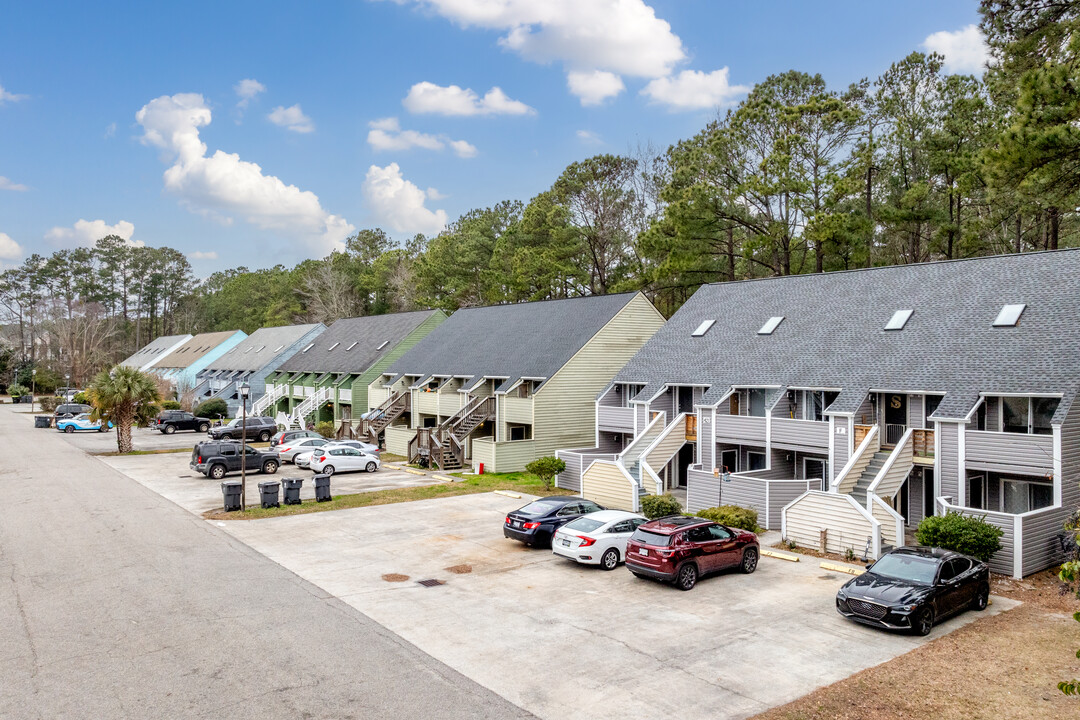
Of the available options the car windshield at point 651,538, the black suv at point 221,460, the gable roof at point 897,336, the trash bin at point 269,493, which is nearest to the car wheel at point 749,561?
the car windshield at point 651,538

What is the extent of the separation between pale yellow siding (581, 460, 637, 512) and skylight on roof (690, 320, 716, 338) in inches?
319

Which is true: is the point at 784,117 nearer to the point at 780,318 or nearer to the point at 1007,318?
the point at 780,318

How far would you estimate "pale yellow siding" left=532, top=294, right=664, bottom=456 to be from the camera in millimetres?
36594

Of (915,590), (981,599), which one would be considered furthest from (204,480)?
(981,599)

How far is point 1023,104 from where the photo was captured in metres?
19.2

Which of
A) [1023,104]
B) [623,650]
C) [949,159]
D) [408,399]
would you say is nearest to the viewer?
[623,650]

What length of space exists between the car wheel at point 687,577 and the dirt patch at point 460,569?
16.9 feet

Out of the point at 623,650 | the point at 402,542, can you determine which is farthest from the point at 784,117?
the point at 623,650

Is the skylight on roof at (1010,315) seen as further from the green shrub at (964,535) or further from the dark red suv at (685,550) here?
the dark red suv at (685,550)

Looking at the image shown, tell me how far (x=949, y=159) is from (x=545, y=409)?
2270cm

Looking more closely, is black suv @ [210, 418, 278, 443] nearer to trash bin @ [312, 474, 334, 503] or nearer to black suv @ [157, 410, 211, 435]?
black suv @ [157, 410, 211, 435]

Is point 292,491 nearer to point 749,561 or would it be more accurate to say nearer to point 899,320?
point 749,561

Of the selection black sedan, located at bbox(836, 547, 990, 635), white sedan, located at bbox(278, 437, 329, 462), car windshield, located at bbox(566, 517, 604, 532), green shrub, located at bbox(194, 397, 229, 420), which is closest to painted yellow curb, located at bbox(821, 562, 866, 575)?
black sedan, located at bbox(836, 547, 990, 635)

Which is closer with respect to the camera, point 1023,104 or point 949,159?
point 1023,104
